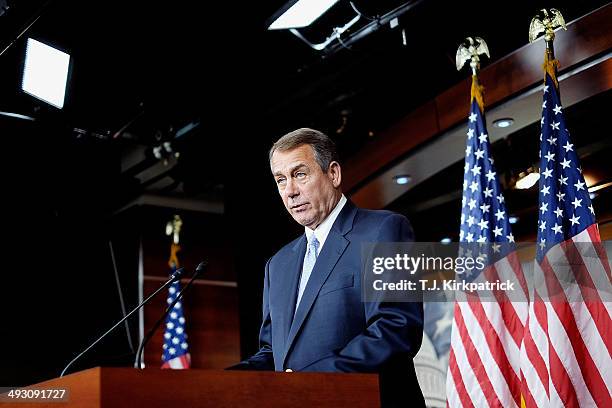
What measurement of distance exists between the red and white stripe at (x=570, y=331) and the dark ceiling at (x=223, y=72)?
161 cm

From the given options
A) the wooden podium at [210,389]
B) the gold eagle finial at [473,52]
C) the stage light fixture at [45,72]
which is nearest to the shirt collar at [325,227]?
the wooden podium at [210,389]

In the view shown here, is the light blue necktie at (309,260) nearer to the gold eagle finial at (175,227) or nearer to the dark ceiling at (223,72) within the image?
the dark ceiling at (223,72)

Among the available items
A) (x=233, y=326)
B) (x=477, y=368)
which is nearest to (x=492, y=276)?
(x=477, y=368)

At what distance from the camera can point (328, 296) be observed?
2.16 m

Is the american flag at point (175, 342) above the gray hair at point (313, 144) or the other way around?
above

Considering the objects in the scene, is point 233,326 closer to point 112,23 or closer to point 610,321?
point 112,23

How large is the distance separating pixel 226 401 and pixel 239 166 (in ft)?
14.4

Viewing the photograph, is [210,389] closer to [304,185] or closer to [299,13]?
[304,185]

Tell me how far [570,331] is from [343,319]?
1.91 metres

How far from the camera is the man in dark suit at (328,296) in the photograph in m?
2.00

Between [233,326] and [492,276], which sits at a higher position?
[233,326]

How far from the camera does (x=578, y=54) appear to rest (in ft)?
14.2

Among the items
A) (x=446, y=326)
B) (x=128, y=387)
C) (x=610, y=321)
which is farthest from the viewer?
(x=446, y=326)

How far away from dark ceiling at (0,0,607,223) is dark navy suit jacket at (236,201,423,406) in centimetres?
228
